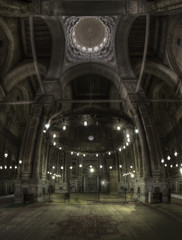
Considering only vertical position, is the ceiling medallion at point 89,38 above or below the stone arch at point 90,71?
above

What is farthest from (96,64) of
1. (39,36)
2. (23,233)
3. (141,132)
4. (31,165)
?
(23,233)

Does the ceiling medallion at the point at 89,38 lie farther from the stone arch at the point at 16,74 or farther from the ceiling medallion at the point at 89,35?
the stone arch at the point at 16,74

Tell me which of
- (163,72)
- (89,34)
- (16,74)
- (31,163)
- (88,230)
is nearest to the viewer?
(88,230)

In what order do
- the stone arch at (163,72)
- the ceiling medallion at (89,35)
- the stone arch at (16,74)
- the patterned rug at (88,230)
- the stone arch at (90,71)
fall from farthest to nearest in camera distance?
the ceiling medallion at (89,35), the stone arch at (90,71), the stone arch at (16,74), the stone arch at (163,72), the patterned rug at (88,230)

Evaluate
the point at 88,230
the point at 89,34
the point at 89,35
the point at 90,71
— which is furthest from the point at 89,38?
the point at 88,230

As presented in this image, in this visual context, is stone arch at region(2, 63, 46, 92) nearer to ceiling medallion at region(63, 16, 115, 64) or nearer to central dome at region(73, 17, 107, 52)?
ceiling medallion at region(63, 16, 115, 64)

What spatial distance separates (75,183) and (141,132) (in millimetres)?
23629

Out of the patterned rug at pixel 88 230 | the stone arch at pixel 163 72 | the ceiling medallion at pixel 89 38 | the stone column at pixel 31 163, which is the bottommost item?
the patterned rug at pixel 88 230

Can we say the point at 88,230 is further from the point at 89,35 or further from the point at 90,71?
the point at 89,35

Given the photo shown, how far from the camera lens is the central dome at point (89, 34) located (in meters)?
23.7

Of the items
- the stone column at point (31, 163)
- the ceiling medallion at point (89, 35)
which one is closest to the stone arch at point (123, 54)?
the ceiling medallion at point (89, 35)

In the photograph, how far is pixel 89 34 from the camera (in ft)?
80.9

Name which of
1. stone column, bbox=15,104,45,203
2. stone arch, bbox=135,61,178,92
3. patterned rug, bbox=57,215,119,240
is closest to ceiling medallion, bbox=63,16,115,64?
stone arch, bbox=135,61,178,92

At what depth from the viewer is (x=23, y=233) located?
782 centimetres
